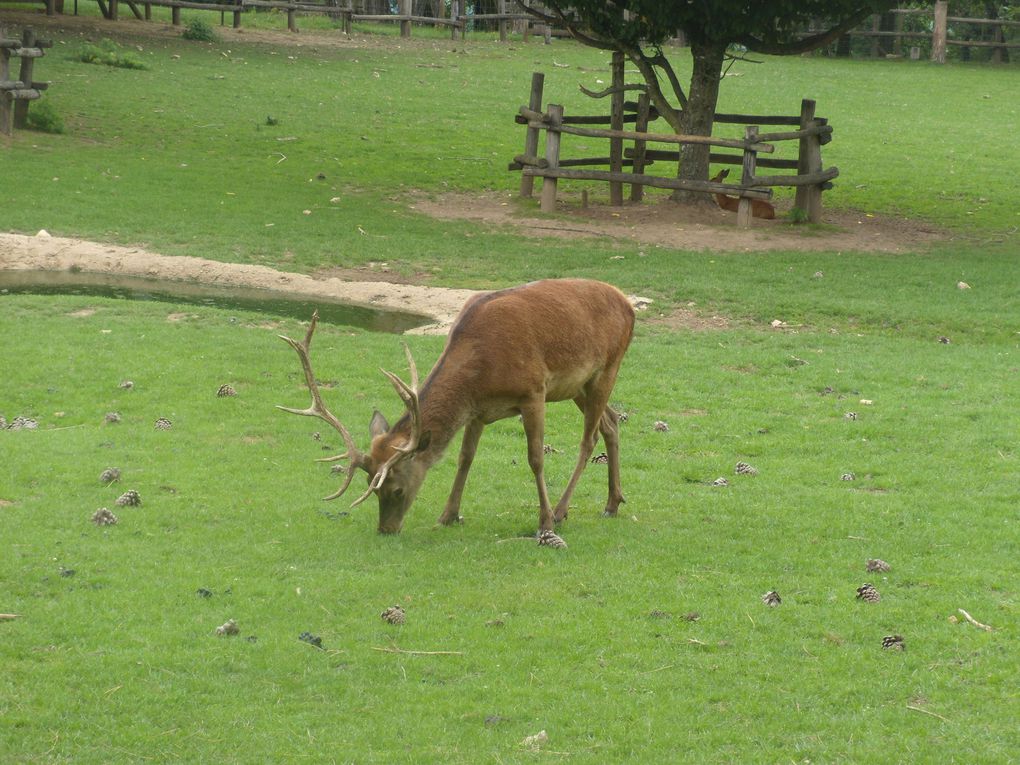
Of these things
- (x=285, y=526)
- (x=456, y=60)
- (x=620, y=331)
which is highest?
(x=456, y=60)

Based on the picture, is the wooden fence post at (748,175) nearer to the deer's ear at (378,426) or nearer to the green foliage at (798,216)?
the green foliage at (798,216)

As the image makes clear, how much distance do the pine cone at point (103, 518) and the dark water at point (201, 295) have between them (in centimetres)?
686

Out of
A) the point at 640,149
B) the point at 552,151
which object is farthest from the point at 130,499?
the point at 640,149

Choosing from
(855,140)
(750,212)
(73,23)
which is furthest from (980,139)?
(73,23)

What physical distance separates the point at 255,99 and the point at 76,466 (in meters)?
21.2

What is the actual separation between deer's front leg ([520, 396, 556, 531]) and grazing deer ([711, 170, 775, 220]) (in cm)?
1361

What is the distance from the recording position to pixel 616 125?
884 inches

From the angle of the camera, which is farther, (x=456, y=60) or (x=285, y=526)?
(x=456, y=60)

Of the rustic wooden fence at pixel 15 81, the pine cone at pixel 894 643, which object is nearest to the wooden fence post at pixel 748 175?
the rustic wooden fence at pixel 15 81

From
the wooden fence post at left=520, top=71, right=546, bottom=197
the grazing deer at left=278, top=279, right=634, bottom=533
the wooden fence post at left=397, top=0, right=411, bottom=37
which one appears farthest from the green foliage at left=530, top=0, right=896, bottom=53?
the wooden fence post at left=397, top=0, right=411, bottom=37

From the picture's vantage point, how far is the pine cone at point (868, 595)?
7.26 meters

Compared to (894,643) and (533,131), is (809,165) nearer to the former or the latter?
(533,131)

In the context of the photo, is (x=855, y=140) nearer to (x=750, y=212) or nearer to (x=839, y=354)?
(x=750, y=212)

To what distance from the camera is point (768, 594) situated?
7.27 metres
